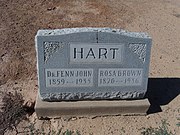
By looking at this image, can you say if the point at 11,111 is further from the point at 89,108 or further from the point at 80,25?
the point at 80,25

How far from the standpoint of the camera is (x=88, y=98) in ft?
17.5

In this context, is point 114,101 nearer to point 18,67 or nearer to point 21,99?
point 21,99

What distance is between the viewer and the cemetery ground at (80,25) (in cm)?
523

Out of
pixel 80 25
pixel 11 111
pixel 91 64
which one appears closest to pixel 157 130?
pixel 91 64

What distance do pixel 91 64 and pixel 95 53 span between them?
0.17 metres

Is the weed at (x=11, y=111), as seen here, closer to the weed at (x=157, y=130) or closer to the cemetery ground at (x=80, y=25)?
the cemetery ground at (x=80, y=25)

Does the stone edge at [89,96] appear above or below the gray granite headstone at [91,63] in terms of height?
below

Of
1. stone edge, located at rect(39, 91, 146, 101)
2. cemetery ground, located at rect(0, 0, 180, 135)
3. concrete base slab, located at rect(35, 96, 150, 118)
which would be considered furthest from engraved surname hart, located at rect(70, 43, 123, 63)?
cemetery ground, located at rect(0, 0, 180, 135)

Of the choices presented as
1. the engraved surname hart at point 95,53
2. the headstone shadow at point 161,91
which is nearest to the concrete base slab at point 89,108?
the headstone shadow at point 161,91

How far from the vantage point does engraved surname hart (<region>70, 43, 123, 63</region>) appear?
5.00m

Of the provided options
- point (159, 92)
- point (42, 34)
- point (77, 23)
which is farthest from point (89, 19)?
point (42, 34)

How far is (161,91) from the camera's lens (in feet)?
19.8

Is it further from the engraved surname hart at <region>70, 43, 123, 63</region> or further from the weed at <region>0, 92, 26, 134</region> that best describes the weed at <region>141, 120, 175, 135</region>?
the weed at <region>0, 92, 26, 134</region>

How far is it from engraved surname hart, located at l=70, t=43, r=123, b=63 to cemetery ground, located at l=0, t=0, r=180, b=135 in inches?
34.7
